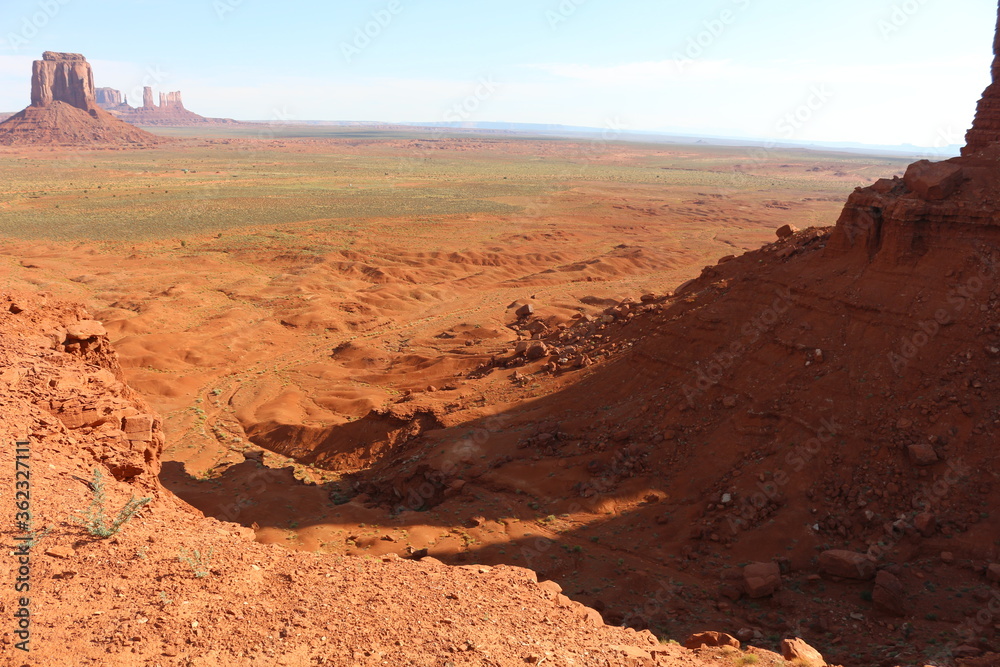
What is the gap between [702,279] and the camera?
62.8 feet

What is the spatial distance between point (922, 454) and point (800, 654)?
566 cm

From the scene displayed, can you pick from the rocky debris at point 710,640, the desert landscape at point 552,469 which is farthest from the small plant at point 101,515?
the rocky debris at point 710,640

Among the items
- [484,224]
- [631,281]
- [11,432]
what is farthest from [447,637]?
[484,224]

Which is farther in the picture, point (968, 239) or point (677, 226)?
point (677, 226)

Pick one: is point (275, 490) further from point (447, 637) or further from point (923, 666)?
point (923, 666)

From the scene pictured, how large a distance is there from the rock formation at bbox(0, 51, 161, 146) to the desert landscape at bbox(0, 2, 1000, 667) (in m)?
133

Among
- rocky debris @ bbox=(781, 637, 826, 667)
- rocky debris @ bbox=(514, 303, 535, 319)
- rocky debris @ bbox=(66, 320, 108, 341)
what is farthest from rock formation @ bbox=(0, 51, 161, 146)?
rocky debris @ bbox=(781, 637, 826, 667)

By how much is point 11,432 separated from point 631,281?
34.3 metres

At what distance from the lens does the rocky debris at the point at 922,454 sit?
11.4 meters

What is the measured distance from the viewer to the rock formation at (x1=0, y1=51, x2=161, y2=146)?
441 ft

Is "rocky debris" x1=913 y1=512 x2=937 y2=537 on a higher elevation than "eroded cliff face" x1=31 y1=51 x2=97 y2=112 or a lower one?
lower

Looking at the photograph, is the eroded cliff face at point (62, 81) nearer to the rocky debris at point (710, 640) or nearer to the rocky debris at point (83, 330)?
the rocky debris at point (83, 330)

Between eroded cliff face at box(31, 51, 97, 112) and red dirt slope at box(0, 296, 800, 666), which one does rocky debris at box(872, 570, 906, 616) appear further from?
eroded cliff face at box(31, 51, 97, 112)

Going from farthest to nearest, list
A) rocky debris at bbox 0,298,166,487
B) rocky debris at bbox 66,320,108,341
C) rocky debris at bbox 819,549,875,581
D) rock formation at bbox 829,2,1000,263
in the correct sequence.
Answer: rock formation at bbox 829,2,1000,263 < rocky debris at bbox 66,320,108,341 < rocky debris at bbox 819,549,875,581 < rocky debris at bbox 0,298,166,487
